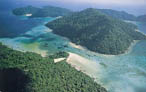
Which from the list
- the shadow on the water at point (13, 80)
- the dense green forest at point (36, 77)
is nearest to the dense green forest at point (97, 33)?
the dense green forest at point (36, 77)

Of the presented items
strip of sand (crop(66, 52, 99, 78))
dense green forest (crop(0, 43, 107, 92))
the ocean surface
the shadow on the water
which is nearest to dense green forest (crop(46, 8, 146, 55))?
the ocean surface

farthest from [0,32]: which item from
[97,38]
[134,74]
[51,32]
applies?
[134,74]

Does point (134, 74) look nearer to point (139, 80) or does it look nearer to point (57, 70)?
point (139, 80)

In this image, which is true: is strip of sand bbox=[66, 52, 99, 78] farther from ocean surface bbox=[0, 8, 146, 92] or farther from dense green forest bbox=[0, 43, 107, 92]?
dense green forest bbox=[0, 43, 107, 92]

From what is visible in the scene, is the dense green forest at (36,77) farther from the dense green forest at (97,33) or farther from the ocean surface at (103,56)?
the dense green forest at (97,33)

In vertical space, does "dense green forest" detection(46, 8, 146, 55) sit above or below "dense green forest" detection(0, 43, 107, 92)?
below

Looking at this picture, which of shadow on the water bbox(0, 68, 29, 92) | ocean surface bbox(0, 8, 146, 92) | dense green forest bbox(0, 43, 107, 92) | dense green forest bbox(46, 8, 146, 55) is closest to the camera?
dense green forest bbox(0, 43, 107, 92)

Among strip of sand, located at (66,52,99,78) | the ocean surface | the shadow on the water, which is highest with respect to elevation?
the shadow on the water

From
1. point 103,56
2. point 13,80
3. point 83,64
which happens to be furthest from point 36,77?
point 103,56
